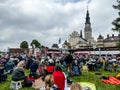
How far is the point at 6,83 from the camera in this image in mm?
18016

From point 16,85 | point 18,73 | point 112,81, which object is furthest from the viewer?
point 112,81

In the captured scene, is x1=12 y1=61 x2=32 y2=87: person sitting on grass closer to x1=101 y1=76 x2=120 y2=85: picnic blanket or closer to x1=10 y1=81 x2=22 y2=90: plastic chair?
x1=10 y1=81 x2=22 y2=90: plastic chair

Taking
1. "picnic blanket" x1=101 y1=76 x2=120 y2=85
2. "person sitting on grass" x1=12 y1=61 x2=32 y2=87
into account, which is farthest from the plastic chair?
"picnic blanket" x1=101 y1=76 x2=120 y2=85

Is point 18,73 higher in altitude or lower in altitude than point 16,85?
higher

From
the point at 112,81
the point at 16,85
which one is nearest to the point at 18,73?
the point at 16,85

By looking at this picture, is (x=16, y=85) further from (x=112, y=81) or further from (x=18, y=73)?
(x=112, y=81)

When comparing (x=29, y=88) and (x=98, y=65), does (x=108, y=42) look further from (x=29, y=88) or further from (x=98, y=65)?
(x=29, y=88)

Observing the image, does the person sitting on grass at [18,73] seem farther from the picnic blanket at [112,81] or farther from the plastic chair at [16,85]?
the picnic blanket at [112,81]

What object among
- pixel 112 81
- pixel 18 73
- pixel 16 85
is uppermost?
pixel 18 73

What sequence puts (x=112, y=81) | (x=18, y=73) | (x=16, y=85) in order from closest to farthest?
(x=18, y=73)
(x=16, y=85)
(x=112, y=81)

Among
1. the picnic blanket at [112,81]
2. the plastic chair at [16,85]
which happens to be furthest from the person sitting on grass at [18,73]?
the picnic blanket at [112,81]

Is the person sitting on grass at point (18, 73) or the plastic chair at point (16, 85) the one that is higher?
the person sitting on grass at point (18, 73)

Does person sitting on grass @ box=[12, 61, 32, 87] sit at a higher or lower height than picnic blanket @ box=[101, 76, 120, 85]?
higher

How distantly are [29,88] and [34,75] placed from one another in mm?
2360
